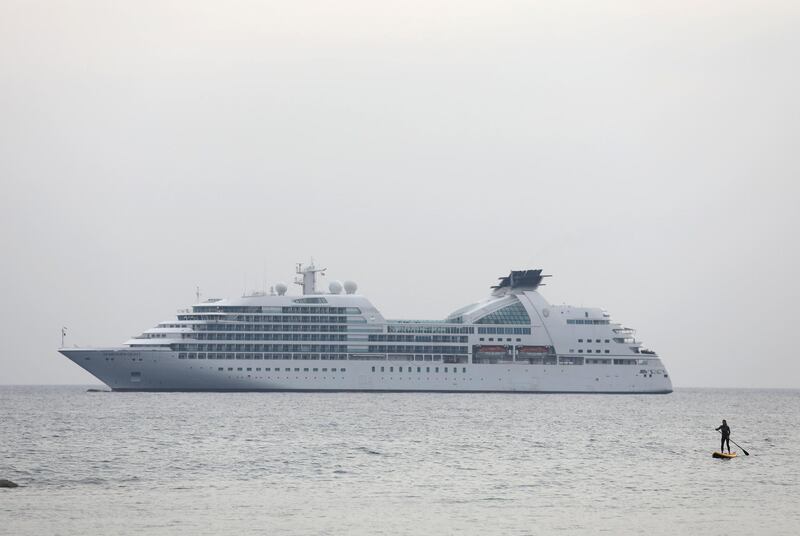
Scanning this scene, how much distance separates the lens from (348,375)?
121m

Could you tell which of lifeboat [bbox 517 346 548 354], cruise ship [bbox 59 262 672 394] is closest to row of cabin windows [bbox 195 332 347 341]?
cruise ship [bbox 59 262 672 394]

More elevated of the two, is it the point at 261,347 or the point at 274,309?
the point at 274,309

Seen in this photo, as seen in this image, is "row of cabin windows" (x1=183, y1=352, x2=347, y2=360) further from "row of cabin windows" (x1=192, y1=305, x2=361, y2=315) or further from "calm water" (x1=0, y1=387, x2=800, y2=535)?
"calm water" (x1=0, y1=387, x2=800, y2=535)

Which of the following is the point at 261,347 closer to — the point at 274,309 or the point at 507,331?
the point at 274,309

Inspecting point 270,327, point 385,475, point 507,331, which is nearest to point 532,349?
point 507,331

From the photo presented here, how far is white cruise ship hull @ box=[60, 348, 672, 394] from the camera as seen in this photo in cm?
11606

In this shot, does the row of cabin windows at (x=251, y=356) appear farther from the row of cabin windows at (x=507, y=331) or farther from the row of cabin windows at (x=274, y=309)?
the row of cabin windows at (x=507, y=331)

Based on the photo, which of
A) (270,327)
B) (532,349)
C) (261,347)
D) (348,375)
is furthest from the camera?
(532,349)

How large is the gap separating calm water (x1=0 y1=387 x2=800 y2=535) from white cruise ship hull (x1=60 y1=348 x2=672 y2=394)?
30.8 m

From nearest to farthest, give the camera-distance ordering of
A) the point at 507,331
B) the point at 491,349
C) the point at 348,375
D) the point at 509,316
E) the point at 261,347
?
the point at 261,347
the point at 348,375
the point at 491,349
the point at 507,331
the point at 509,316

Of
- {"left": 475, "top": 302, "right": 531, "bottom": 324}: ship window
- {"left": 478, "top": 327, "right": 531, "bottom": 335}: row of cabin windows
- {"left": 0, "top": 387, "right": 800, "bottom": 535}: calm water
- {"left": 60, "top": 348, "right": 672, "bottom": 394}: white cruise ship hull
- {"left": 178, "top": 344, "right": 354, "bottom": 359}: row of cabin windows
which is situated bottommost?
{"left": 0, "top": 387, "right": 800, "bottom": 535}: calm water

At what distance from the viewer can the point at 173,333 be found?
4621 inches

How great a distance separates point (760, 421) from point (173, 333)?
53.6 m

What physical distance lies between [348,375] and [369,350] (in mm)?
3488
